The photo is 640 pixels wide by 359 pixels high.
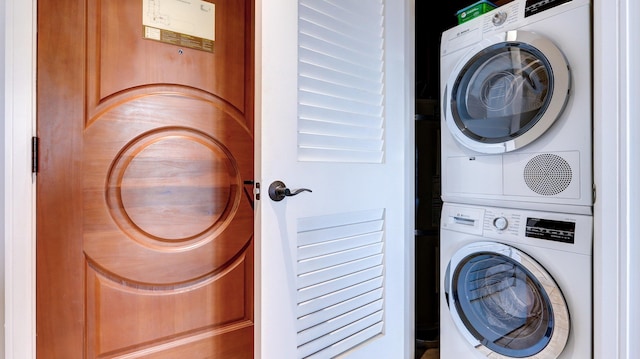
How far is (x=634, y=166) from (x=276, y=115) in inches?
35.0

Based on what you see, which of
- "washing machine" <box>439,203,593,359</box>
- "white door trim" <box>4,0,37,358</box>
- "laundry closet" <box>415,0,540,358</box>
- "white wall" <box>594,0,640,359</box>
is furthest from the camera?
"laundry closet" <box>415,0,540,358</box>

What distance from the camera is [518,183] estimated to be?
1160 millimetres

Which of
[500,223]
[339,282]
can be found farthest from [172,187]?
[500,223]

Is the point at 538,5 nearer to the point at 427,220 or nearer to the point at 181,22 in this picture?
the point at 427,220

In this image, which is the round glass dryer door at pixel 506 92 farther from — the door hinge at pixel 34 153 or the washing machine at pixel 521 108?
the door hinge at pixel 34 153

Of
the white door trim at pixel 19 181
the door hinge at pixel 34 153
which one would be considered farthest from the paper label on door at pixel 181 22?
the door hinge at pixel 34 153

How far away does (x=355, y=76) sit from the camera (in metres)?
1.20

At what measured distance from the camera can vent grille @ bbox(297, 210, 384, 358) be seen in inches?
40.9

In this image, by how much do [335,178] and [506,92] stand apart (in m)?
0.78

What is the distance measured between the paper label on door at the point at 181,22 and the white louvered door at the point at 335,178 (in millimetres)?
330

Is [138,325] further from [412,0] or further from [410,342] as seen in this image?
[412,0]

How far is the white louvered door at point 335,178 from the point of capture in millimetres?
947

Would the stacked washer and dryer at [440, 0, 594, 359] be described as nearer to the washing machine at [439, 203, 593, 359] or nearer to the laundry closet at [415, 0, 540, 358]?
the washing machine at [439, 203, 593, 359]

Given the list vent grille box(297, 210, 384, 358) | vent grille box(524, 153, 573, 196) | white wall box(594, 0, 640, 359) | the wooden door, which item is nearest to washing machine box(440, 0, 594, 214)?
vent grille box(524, 153, 573, 196)
